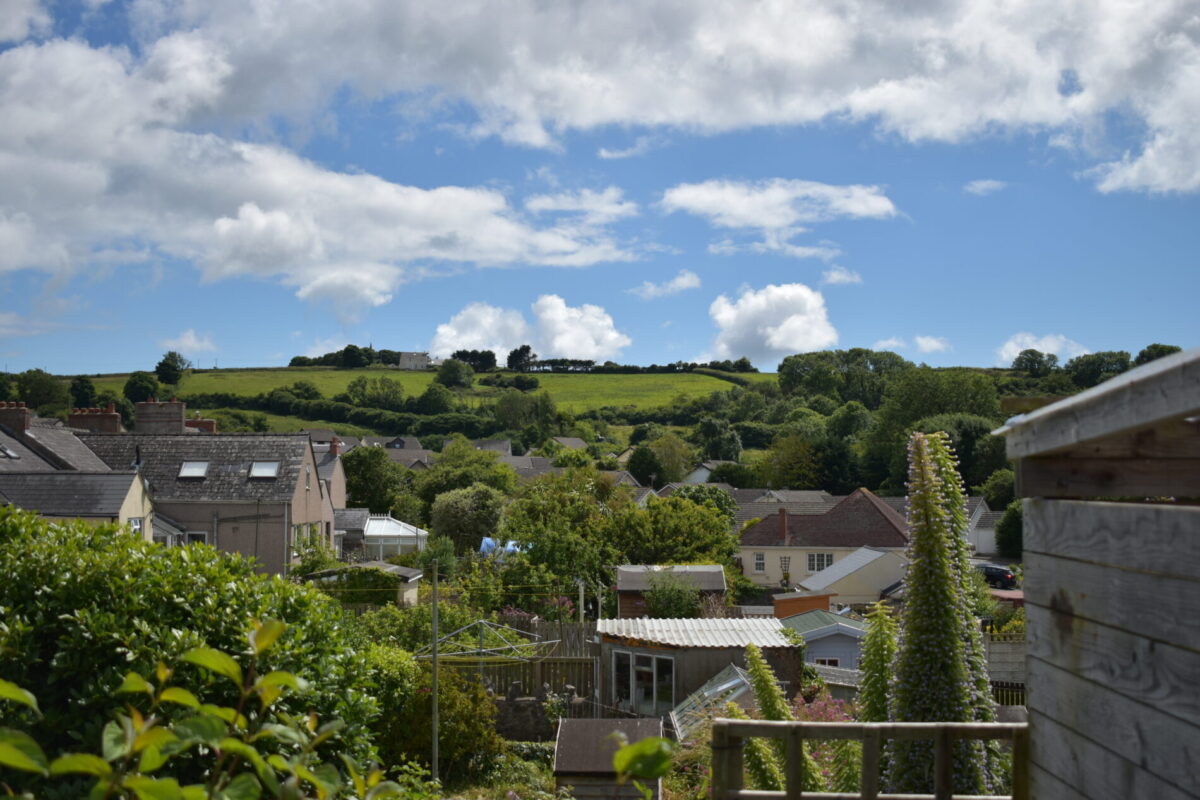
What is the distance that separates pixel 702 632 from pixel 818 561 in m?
26.1

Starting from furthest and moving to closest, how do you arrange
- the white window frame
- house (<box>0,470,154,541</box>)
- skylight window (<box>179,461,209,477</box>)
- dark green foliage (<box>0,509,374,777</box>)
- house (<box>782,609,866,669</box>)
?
the white window frame, skylight window (<box>179,461,209,477</box>), house (<box>0,470,154,541</box>), house (<box>782,609,866,669</box>), dark green foliage (<box>0,509,374,777</box>)

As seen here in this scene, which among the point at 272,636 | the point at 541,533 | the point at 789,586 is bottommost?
the point at 789,586

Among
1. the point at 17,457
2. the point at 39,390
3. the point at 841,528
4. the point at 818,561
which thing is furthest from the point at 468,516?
the point at 39,390

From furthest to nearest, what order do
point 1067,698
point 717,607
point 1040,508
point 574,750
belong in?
point 717,607
point 574,750
point 1040,508
point 1067,698

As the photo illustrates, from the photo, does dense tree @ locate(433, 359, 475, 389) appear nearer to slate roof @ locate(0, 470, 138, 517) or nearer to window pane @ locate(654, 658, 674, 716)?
slate roof @ locate(0, 470, 138, 517)

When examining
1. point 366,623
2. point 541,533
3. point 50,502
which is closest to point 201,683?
point 366,623

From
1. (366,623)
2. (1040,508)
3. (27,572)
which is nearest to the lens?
(1040,508)

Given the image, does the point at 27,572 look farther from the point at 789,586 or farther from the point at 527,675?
the point at 789,586

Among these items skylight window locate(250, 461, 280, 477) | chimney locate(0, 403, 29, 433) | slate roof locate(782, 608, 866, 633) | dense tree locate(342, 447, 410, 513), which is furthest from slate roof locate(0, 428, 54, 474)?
dense tree locate(342, 447, 410, 513)

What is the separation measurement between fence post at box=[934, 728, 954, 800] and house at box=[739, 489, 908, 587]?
40.6 metres

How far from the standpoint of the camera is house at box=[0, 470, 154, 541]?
23.4 m

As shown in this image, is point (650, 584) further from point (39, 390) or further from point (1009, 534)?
point (39, 390)

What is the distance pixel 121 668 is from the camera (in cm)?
587

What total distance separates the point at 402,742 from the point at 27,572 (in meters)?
10.7
